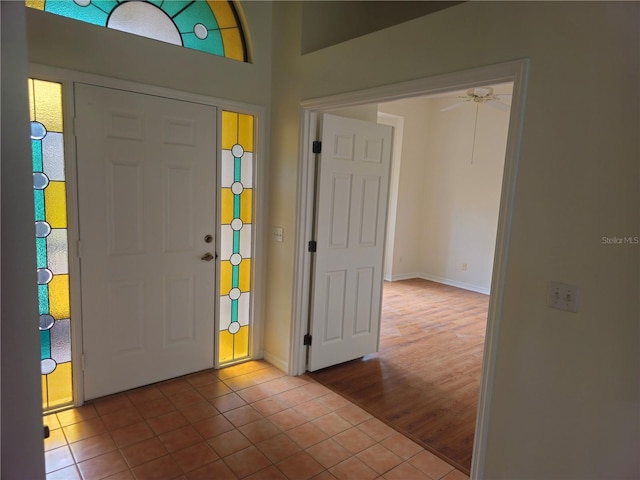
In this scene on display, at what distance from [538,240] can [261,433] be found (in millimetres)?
1820

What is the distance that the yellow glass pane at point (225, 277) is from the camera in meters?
3.09

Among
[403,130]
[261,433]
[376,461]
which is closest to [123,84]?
[261,433]

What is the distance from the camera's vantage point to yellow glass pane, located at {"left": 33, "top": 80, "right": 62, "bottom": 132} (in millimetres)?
2240

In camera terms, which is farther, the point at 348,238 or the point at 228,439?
the point at 348,238

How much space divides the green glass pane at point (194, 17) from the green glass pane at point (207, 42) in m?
0.04

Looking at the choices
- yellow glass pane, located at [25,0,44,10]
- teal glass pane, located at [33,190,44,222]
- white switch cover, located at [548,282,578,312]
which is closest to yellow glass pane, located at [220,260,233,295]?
teal glass pane, located at [33,190,44,222]

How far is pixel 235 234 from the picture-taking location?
3.11m

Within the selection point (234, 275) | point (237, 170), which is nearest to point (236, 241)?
point (234, 275)

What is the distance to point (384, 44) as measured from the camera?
2.25 m

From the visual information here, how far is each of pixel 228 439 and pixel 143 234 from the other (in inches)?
54.5

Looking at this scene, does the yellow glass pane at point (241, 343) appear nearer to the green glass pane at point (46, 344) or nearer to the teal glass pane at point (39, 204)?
the green glass pane at point (46, 344)

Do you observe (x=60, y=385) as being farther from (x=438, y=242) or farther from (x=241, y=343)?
(x=438, y=242)

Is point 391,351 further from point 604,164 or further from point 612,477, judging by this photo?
point 604,164

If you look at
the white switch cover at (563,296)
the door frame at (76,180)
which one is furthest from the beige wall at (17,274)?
the white switch cover at (563,296)
